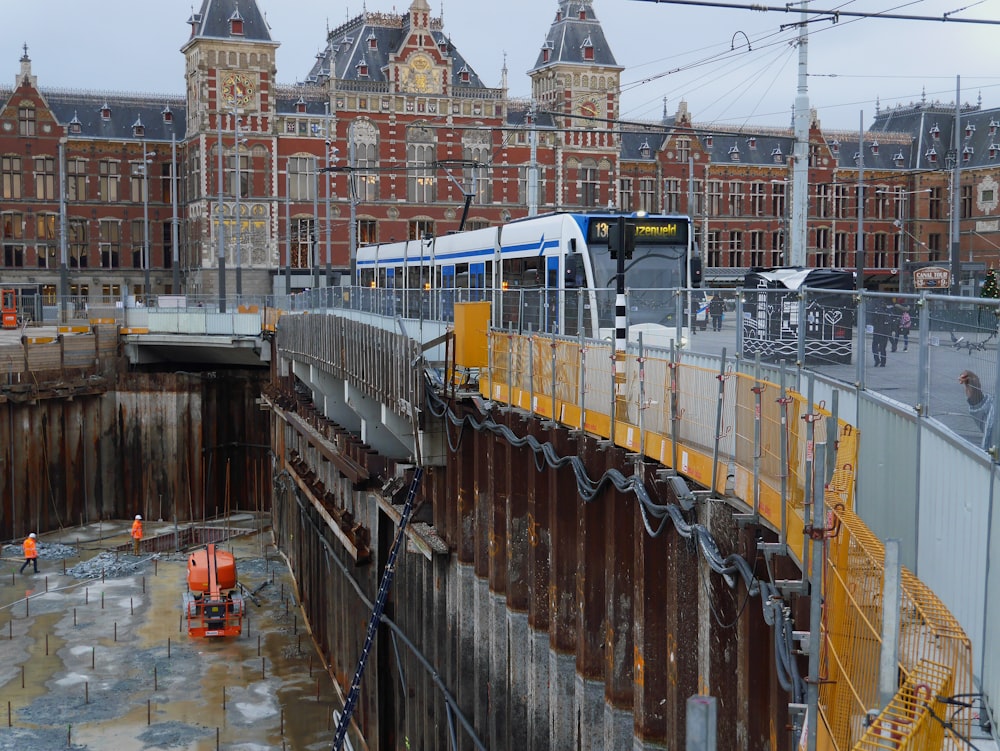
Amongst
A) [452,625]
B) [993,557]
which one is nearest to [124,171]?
[452,625]

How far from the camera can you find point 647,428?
14.6m

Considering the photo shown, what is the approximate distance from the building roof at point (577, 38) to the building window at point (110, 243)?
31.6 metres

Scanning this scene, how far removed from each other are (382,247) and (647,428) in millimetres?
35783

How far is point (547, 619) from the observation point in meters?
18.2

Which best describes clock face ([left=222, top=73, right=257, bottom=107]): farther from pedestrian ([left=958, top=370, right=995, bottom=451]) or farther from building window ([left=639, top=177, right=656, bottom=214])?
pedestrian ([left=958, top=370, right=995, bottom=451])

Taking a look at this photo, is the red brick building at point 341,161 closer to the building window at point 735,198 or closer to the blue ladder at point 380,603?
the building window at point 735,198

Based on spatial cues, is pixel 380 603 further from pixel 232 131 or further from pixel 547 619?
pixel 232 131

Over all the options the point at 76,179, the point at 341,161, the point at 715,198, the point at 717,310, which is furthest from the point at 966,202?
the point at 717,310

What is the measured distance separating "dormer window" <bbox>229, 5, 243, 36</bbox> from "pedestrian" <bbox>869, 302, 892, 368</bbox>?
249 ft

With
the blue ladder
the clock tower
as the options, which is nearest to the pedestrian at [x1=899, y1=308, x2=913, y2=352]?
the blue ladder

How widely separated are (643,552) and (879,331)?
4311 mm

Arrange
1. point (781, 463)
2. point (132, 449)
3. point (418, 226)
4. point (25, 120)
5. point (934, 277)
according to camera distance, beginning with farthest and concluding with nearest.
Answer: point (418, 226)
point (25, 120)
point (132, 449)
point (934, 277)
point (781, 463)

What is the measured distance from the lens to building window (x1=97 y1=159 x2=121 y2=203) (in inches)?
3401

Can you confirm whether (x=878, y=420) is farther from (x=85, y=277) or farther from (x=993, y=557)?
(x=85, y=277)
